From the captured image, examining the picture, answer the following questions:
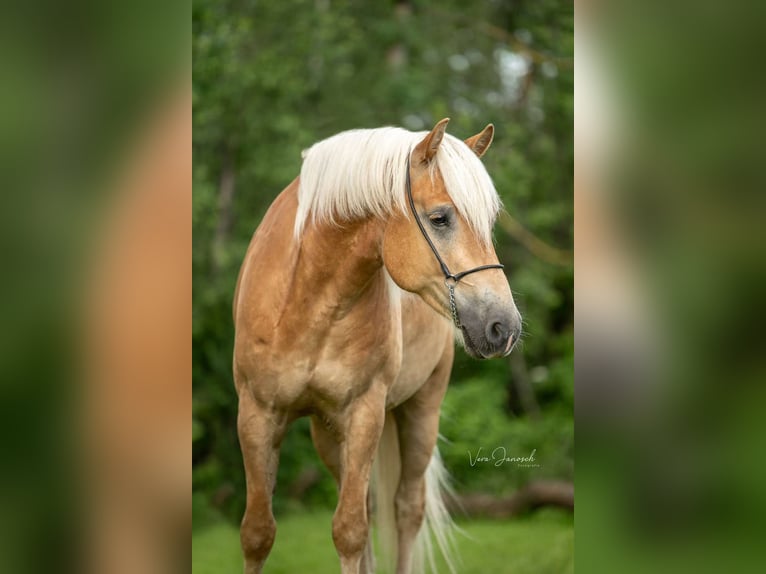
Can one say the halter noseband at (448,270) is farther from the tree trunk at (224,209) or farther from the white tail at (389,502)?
the tree trunk at (224,209)

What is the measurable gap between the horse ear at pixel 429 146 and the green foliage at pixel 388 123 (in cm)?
164

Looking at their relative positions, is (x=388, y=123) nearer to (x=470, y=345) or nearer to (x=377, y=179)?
(x=377, y=179)

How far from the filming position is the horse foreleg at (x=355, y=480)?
8.84 ft

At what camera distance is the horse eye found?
93.4 inches

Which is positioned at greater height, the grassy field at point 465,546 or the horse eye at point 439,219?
the horse eye at point 439,219

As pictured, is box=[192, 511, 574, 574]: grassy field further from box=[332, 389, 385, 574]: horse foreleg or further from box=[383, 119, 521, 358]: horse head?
box=[383, 119, 521, 358]: horse head

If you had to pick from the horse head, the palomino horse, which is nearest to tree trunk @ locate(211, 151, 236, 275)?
the palomino horse

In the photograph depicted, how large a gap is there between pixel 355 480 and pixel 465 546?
153 cm

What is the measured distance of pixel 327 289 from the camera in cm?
267

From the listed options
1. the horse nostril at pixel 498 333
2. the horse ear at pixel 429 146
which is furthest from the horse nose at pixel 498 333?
the horse ear at pixel 429 146

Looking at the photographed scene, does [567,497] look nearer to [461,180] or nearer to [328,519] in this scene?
[328,519]

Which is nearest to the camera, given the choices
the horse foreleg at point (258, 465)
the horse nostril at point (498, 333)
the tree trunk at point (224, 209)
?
the horse nostril at point (498, 333)

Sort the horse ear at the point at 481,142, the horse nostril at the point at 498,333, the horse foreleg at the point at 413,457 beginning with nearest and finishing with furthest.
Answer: the horse nostril at the point at 498,333, the horse ear at the point at 481,142, the horse foreleg at the point at 413,457

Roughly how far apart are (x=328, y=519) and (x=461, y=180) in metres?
2.14
